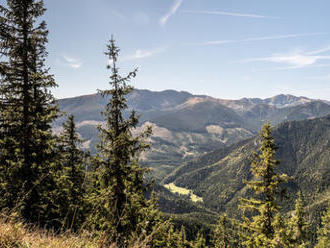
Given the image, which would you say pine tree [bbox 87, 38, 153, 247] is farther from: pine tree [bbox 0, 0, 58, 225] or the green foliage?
pine tree [bbox 0, 0, 58, 225]

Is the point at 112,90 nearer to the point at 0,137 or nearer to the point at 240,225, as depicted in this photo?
the point at 0,137

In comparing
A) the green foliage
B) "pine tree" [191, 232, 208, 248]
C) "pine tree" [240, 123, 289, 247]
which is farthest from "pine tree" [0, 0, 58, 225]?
"pine tree" [191, 232, 208, 248]

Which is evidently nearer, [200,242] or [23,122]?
[23,122]

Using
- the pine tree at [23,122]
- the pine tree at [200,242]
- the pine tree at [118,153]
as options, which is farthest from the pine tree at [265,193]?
the pine tree at [200,242]

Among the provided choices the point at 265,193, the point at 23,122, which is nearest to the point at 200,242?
the point at 265,193

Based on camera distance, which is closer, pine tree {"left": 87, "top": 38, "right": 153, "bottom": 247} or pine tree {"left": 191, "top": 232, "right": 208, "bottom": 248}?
pine tree {"left": 87, "top": 38, "right": 153, "bottom": 247}

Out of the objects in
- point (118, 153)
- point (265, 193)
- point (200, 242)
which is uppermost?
point (118, 153)

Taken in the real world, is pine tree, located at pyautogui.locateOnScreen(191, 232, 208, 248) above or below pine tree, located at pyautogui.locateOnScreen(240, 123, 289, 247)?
below

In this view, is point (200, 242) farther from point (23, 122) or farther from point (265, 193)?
point (23, 122)

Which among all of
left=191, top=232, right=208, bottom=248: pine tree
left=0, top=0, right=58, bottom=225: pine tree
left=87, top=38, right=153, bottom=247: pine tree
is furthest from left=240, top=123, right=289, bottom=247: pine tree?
left=191, top=232, right=208, bottom=248: pine tree

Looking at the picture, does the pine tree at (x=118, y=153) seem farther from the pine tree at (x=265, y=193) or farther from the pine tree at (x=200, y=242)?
the pine tree at (x=200, y=242)

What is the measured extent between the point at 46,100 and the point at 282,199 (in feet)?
56.7

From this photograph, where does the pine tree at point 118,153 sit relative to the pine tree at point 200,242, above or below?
above

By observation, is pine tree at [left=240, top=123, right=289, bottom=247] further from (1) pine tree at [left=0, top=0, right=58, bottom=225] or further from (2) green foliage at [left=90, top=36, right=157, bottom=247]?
(1) pine tree at [left=0, top=0, right=58, bottom=225]
